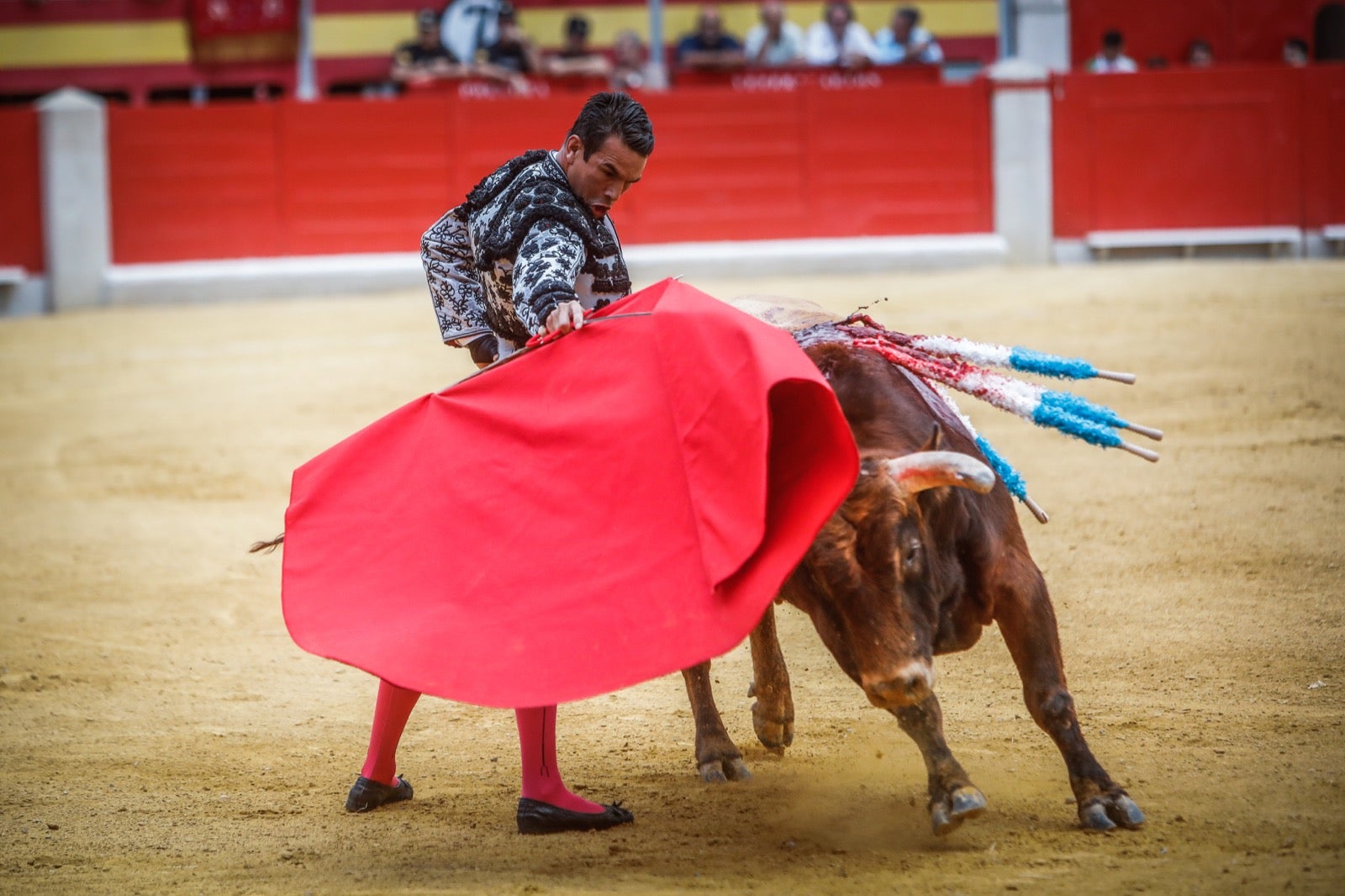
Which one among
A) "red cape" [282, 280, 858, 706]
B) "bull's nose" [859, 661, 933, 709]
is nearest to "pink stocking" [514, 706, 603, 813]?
"red cape" [282, 280, 858, 706]

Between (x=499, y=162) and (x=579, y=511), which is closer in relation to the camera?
(x=579, y=511)

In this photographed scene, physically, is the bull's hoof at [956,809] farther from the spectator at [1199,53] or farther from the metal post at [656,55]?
the spectator at [1199,53]

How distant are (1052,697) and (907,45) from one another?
30.2 feet

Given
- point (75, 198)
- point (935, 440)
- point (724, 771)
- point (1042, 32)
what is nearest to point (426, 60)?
point (75, 198)

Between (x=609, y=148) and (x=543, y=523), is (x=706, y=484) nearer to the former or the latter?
(x=543, y=523)

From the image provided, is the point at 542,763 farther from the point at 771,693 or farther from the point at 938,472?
the point at 938,472

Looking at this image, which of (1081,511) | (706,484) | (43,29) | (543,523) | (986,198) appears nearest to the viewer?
(706,484)

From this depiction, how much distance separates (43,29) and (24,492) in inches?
297

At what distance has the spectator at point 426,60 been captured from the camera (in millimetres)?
10898

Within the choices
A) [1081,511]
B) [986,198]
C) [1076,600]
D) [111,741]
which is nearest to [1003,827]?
[1076,600]

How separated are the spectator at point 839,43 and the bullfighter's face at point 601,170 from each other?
28.0ft

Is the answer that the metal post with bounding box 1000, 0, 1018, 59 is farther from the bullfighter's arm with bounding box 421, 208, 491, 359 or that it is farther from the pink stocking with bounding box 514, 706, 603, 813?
the pink stocking with bounding box 514, 706, 603, 813

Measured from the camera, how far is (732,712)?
3574mm

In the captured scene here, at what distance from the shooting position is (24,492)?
6344mm
